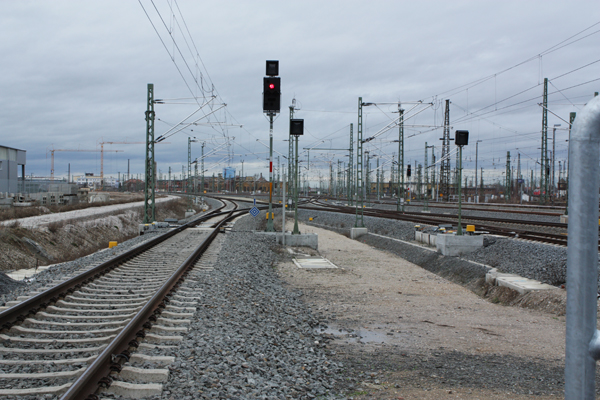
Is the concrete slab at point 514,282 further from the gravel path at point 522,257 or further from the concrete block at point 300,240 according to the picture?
the concrete block at point 300,240

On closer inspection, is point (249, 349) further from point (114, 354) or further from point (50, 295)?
point (50, 295)

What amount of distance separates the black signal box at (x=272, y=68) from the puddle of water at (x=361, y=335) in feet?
34.8

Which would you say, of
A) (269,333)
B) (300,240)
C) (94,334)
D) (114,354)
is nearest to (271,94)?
(300,240)

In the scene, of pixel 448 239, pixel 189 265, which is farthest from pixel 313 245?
pixel 189 265

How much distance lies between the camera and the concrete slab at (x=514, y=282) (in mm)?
11945

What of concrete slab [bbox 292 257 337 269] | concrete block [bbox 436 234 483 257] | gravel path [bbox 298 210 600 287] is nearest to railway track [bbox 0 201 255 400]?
concrete slab [bbox 292 257 337 269]

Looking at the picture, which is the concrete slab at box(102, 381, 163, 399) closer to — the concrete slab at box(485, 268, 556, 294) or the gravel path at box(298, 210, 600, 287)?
the concrete slab at box(485, 268, 556, 294)

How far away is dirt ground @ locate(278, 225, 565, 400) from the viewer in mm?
5840

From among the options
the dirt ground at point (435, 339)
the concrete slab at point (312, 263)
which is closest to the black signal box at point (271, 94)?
the concrete slab at point (312, 263)

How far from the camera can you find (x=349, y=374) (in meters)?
6.15

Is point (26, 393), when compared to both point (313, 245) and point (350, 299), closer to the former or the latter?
point (350, 299)

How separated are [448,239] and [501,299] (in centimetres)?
623

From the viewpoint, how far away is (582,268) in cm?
165

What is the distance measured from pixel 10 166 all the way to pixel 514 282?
63875 millimetres
